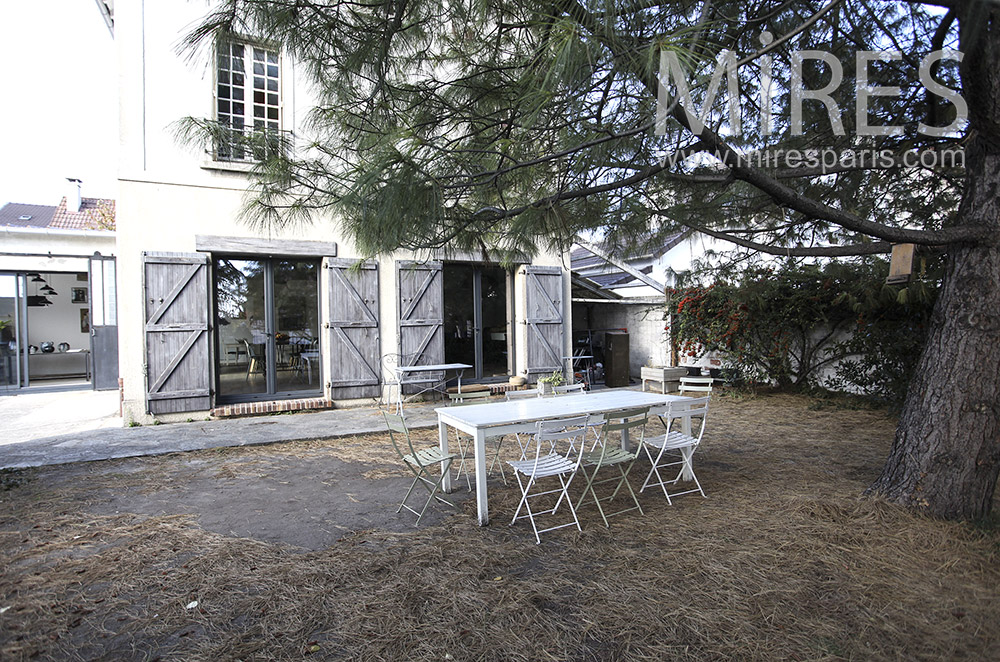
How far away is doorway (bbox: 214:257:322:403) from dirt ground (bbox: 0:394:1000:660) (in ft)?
10.9

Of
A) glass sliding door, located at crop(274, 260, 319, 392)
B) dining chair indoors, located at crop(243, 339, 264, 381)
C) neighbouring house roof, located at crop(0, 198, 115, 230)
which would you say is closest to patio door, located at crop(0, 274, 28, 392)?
neighbouring house roof, located at crop(0, 198, 115, 230)

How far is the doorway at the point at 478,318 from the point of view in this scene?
8945mm

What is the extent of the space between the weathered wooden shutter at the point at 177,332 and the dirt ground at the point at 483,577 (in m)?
2.55

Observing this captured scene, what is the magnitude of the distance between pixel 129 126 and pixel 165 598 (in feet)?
20.5

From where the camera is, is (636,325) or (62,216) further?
(62,216)

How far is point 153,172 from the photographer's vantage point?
6.79 metres

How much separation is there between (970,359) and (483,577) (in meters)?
2.84

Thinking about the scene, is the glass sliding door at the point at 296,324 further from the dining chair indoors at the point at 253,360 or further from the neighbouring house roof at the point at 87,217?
the neighbouring house roof at the point at 87,217

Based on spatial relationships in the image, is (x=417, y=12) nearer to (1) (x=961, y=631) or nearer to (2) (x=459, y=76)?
(2) (x=459, y=76)

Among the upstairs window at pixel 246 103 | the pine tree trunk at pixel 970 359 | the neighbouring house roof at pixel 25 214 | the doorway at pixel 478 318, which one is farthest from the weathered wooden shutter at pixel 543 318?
the neighbouring house roof at pixel 25 214

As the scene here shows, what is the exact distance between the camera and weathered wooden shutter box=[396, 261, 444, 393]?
8.01 m

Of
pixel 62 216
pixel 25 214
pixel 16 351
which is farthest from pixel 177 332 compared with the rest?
pixel 25 214

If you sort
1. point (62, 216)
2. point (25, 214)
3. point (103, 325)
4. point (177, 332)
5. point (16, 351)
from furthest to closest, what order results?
point (25, 214) → point (62, 216) → point (16, 351) → point (103, 325) → point (177, 332)

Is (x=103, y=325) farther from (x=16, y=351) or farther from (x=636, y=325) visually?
(x=636, y=325)
